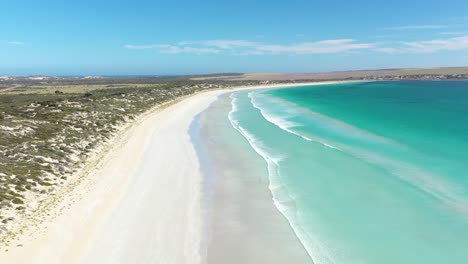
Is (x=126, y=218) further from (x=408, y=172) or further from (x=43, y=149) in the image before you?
(x=408, y=172)

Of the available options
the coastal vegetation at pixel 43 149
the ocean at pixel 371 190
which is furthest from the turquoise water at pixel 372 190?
the coastal vegetation at pixel 43 149

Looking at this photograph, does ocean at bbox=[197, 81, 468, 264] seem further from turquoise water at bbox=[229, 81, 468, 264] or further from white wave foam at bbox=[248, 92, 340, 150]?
white wave foam at bbox=[248, 92, 340, 150]

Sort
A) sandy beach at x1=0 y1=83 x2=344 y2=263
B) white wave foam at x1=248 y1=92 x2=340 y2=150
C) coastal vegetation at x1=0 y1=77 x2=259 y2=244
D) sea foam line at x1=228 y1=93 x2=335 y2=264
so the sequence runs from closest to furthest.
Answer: sea foam line at x1=228 y1=93 x2=335 y2=264 < sandy beach at x1=0 y1=83 x2=344 y2=263 < coastal vegetation at x1=0 y1=77 x2=259 y2=244 < white wave foam at x1=248 y1=92 x2=340 y2=150

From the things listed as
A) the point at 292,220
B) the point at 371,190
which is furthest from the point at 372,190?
the point at 292,220

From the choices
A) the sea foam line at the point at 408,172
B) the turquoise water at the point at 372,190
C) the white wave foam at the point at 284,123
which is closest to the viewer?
the turquoise water at the point at 372,190

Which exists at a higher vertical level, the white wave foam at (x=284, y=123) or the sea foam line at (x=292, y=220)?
the white wave foam at (x=284, y=123)

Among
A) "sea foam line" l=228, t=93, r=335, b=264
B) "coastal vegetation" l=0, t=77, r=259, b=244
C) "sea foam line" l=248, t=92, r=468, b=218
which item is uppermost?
"coastal vegetation" l=0, t=77, r=259, b=244

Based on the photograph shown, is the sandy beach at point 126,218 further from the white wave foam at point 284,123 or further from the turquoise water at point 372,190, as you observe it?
the white wave foam at point 284,123

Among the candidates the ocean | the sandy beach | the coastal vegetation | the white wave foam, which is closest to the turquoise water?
the ocean

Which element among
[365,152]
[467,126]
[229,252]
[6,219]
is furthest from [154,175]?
[467,126]
